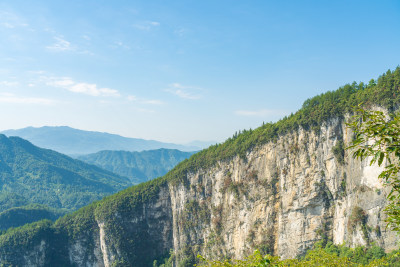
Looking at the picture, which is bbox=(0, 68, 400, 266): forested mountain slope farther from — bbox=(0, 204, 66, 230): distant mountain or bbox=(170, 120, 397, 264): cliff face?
bbox=(0, 204, 66, 230): distant mountain

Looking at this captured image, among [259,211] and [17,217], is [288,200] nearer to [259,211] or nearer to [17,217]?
[259,211]

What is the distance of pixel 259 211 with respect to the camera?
84.0 metres

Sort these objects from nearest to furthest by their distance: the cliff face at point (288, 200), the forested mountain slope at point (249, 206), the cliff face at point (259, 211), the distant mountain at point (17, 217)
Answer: the cliff face at point (288, 200)
the forested mountain slope at point (249, 206)
the cliff face at point (259, 211)
the distant mountain at point (17, 217)

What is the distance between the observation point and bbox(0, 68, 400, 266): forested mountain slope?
6147cm

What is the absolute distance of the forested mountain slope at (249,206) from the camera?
61.5 metres

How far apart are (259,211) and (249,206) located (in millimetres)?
3946

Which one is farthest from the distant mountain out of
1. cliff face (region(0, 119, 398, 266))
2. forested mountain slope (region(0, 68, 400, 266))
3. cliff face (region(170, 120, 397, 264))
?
cliff face (region(170, 120, 397, 264))

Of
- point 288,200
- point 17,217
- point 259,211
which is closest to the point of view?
point 288,200

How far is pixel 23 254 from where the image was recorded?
12750 centimetres

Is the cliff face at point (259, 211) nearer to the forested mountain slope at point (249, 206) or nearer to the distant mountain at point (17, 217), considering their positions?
the forested mountain slope at point (249, 206)

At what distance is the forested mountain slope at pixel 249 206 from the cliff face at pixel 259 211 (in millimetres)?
254

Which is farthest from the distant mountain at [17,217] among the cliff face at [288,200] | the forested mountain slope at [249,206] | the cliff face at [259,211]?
the cliff face at [288,200]

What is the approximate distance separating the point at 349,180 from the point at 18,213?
667ft

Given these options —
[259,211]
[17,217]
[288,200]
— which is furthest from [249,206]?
[17,217]
